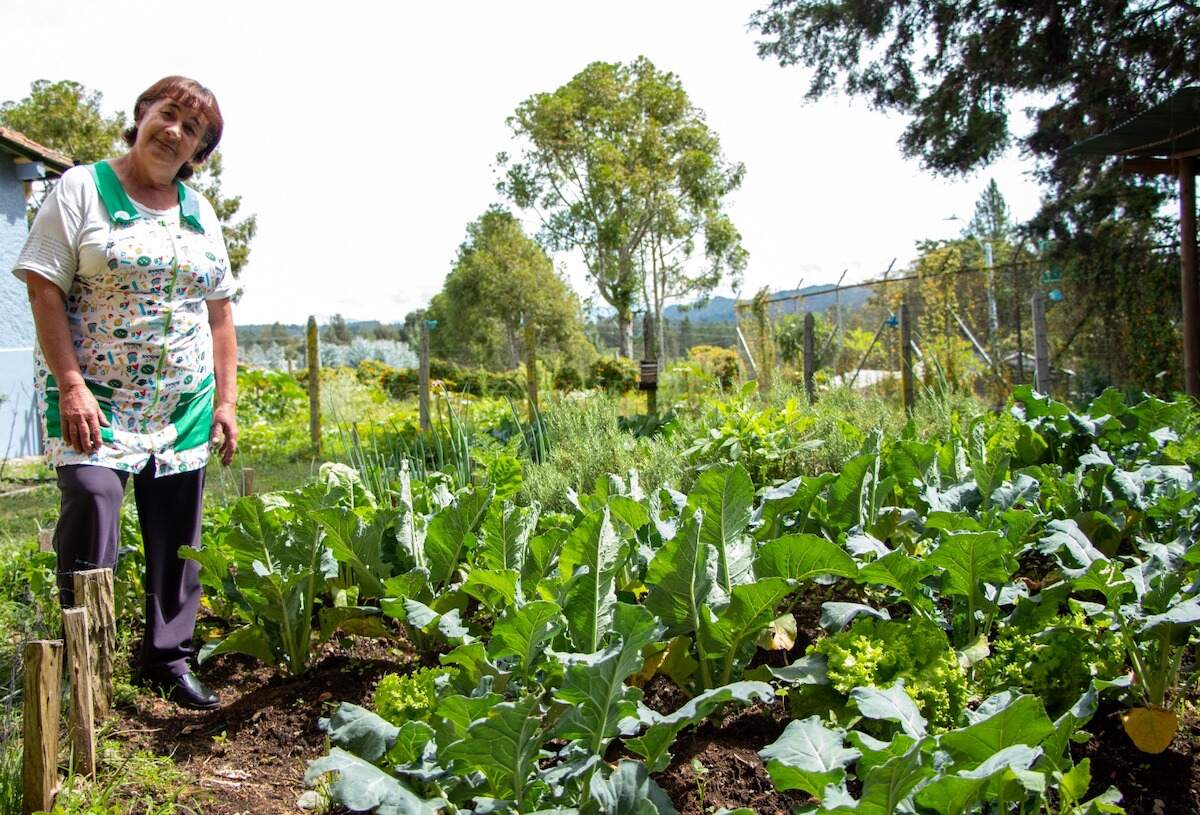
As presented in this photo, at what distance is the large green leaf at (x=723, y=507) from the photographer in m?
2.21

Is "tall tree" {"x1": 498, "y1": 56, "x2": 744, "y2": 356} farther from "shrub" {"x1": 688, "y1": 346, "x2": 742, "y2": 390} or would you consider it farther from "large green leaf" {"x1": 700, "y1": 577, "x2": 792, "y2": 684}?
"large green leaf" {"x1": 700, "y1": 577, "x2": 792, "y2": 684}

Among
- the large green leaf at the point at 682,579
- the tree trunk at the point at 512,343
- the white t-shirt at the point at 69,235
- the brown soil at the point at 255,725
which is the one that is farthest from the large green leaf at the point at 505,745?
the tree trunk at the point at 512,343

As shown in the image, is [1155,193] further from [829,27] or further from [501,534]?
[501,534]

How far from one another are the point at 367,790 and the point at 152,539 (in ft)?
4.56

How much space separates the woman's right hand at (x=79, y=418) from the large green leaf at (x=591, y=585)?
126 cm

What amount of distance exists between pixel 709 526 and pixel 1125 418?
2.46 meters

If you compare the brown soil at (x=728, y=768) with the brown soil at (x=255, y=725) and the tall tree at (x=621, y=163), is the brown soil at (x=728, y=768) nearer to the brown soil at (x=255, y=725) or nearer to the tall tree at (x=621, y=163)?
the brown soil at (x=255, y=725)

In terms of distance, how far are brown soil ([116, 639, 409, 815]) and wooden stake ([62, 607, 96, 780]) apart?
0.21 m

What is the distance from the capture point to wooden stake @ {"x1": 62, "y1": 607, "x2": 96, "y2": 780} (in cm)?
200

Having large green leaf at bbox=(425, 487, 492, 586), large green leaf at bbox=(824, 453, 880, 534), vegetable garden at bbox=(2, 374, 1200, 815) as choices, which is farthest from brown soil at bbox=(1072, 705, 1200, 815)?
large green leaf at bbox=(425, 487, 492, 586)

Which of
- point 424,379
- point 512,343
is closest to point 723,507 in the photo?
point 424,379

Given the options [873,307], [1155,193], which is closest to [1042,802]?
[1155,193]

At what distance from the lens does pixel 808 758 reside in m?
1.45

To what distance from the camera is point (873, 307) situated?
15430 millimetres
